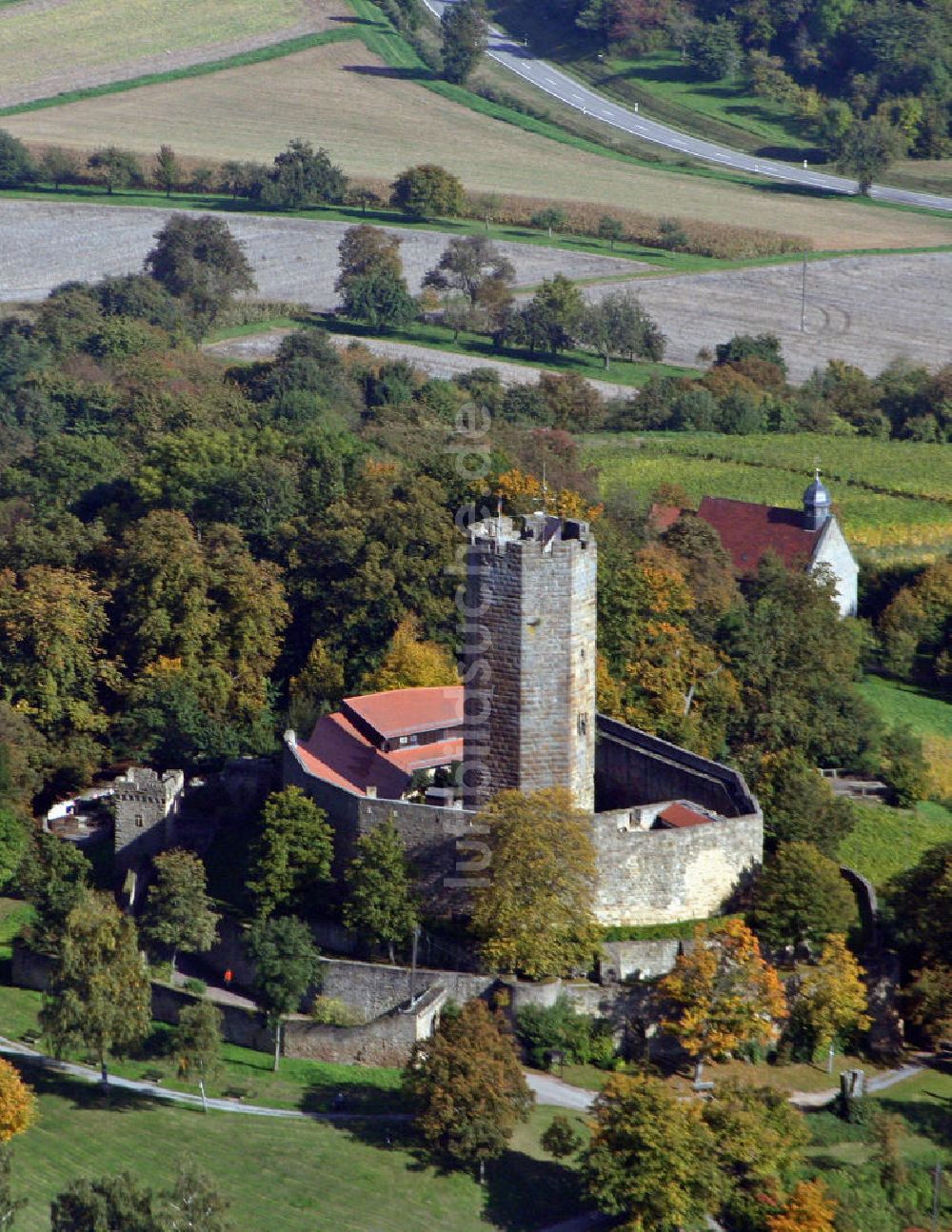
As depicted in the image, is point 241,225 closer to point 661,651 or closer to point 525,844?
point 661,651

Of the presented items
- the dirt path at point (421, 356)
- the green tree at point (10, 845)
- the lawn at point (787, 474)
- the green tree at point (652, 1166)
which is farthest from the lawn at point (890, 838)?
the dirt path at point (421, 356)

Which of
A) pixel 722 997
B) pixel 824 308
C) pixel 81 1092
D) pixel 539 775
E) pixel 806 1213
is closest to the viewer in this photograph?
pixel 806 1213

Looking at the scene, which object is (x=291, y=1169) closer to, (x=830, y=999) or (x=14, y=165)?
(x=830, y=999)

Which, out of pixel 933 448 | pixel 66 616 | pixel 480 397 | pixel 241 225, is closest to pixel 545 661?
pixel 66 616

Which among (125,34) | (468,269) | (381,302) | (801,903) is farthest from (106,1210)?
(125,34)

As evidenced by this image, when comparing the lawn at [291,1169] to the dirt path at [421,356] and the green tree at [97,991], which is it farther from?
the dirt path at [421,356]
